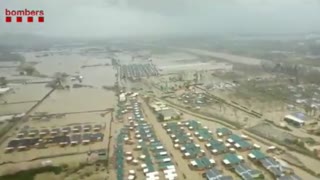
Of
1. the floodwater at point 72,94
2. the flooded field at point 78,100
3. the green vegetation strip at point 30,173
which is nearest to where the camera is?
the green vegetation strip at point 30,173

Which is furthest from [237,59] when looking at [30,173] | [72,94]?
[30,173]

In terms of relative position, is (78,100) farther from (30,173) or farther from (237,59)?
(237,59)

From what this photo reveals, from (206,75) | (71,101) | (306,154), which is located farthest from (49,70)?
(306,154)

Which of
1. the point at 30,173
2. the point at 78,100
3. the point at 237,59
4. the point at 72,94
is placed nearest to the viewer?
the point at 30,173

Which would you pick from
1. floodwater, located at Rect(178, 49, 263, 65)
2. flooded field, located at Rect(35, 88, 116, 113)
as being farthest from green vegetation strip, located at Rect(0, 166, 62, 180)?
floodwater, located at Rect(178, 49, 263, 65)

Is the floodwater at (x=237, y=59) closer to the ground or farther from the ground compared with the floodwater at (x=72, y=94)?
farther from the ground

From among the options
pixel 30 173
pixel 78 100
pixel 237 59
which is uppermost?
pixel 237 59

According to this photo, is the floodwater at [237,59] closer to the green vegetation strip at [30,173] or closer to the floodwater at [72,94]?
the floodwater at [72,94]

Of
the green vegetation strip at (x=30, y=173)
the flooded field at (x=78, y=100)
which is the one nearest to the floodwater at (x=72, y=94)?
the flooded field at (x=78, y=100)

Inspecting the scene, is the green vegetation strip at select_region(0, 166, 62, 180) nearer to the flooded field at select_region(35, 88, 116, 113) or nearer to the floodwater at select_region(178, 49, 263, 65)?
the flooded field at select_region(35, 88, 116, 113)

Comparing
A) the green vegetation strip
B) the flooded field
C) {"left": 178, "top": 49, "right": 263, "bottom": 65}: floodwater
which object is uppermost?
{"left": 178, "top": 49, "right": 263, "bottom": 65}: floodwater

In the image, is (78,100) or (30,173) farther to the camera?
(78,100)

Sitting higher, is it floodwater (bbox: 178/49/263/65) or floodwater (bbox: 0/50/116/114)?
floodwater (bbox: 178/49/263/65)
